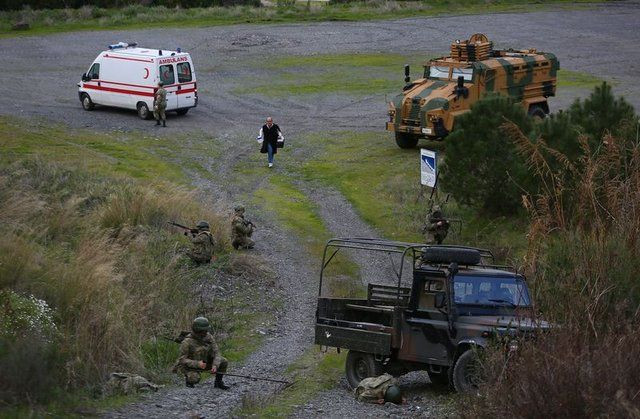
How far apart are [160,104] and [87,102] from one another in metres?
3.94

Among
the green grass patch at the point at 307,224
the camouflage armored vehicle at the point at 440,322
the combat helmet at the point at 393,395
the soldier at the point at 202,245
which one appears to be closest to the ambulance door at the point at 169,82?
the green grass patch at the point at 307,224

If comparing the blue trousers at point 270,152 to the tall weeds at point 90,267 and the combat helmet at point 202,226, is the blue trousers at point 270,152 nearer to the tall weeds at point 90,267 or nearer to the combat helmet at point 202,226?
the tall weeds at point 90,267

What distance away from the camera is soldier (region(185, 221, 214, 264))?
78.7 feet

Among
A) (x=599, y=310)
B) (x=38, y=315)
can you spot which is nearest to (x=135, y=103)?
(x=38, y=315)

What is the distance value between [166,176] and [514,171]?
10.2m

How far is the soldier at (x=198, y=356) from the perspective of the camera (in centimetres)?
1661

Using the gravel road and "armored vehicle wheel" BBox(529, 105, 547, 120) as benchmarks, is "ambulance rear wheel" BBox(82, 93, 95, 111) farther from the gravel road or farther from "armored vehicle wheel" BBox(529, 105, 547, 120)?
"armored vehicle wheel" BBox(529, 105, 547, 120)

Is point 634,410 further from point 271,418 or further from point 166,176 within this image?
point 166,176

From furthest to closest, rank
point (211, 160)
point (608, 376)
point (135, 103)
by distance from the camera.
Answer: point (135, 103) < point (211, 160) < point (608, 376)

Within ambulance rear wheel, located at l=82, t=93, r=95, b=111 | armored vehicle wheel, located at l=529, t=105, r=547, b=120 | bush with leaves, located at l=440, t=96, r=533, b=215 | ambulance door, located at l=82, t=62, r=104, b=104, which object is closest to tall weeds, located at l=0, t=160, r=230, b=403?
bush with leaves, located at l=440, t=96, r=533, b=215

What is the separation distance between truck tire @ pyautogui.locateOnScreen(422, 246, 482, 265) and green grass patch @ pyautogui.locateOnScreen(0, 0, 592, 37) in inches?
1699

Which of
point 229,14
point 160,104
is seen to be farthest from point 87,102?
point 229,14

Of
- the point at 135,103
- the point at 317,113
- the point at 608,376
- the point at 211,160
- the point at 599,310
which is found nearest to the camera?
the point at 608,376

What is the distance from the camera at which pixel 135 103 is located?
3931 centimetres
